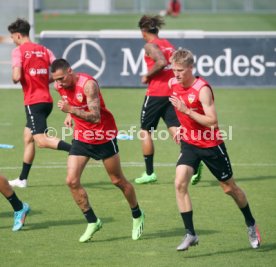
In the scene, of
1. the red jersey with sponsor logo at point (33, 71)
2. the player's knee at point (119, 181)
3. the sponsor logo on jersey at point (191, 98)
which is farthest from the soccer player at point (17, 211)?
the red jersey with sponsor logo at point (33, 71)

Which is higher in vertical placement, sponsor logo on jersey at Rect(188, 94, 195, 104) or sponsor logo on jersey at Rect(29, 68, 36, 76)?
sponsor logo on jersey at Rect(188, 94, 195, 104)

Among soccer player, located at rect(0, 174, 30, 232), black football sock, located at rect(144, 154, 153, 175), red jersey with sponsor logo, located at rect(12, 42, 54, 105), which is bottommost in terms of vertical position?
black football sock, located at rect(144, 154, 153, 175)

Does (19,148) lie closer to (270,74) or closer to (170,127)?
(170,127)

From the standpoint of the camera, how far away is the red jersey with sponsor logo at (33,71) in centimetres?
1421

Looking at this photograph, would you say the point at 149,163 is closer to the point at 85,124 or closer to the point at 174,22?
the point at 85,124

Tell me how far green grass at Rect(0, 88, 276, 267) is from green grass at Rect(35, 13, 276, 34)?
95.5 ft

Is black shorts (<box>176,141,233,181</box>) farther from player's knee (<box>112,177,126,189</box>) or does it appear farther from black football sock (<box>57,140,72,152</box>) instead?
black football sock (<box>57,140,72,152</box>)

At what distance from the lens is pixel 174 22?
5431cm

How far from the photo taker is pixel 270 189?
1427cm

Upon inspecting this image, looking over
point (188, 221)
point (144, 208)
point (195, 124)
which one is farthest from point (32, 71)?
point (188, 221)

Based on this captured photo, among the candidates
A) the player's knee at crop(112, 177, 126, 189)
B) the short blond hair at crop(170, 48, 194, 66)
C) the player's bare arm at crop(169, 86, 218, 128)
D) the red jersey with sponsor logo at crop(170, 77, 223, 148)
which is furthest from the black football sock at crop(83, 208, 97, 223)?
the short blond hair at crop(170, 48, 194, 66)

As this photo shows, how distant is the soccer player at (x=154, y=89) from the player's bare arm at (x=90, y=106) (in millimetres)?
3825

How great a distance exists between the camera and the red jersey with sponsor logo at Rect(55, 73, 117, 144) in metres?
11.1

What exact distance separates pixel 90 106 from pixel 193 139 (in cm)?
121
